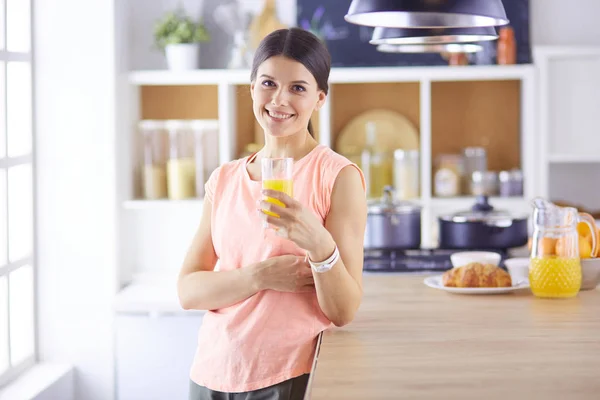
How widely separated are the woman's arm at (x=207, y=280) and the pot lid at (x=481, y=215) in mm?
1520

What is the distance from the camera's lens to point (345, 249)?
178cm

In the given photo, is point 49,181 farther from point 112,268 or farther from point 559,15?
point 559,15

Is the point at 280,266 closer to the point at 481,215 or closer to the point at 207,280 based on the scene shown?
the point at 207,280

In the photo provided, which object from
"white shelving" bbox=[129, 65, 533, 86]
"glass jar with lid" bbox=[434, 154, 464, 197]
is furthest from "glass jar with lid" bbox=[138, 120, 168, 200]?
"glass jar with lid" bbox=[434, 154, 464, 197]

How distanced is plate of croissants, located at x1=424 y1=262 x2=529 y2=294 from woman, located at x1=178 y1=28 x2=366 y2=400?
2.07ft

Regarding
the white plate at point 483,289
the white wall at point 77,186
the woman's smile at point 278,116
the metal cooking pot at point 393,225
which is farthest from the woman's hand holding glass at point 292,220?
the white wall at point 77,186

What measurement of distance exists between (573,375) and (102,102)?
9.61 ft

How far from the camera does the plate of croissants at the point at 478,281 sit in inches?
92.7

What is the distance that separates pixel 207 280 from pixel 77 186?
2305 mm

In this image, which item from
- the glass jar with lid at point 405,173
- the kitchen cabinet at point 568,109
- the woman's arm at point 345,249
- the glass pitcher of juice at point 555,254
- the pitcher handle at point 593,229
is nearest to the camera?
the woman's arm at point 345,249

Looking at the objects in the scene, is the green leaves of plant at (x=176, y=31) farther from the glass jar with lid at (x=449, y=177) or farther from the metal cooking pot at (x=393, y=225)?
the metal cooking pot at (x=393, y=225)

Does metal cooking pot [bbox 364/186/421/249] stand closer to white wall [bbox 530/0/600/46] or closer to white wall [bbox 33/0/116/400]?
white wall [bbox 33/0/116/400]

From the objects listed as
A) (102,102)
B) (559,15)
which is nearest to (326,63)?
(102,102)

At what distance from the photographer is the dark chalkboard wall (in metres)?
4.50
